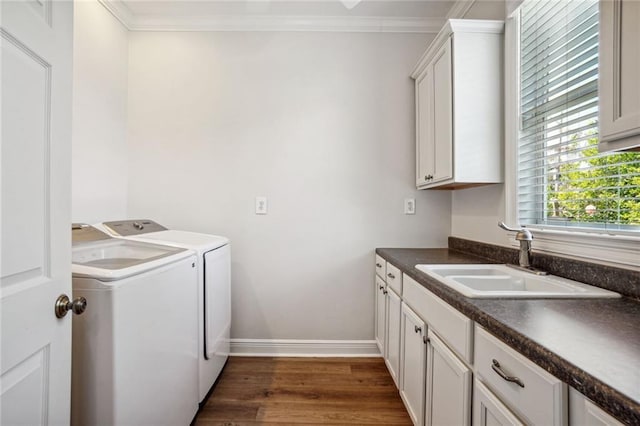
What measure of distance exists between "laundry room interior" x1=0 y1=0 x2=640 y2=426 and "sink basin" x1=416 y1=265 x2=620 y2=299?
10 millimetres

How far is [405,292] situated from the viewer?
5.42 feet

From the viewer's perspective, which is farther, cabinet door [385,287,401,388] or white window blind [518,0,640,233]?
cabinet door [385,287,401,388]

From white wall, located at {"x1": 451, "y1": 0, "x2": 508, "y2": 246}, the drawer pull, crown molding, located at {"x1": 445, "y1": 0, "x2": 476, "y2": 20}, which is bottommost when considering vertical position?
the drawer pull

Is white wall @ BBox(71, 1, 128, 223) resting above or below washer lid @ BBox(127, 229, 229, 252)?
above

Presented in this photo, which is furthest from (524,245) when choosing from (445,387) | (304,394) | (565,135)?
(304,394)

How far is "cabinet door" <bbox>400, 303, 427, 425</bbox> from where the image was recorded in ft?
4.56

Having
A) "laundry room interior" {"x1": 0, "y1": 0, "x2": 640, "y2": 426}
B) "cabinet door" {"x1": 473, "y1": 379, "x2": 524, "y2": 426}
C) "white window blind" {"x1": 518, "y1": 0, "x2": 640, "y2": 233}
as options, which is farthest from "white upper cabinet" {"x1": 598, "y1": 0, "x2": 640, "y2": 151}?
"cabinet door" {"x1": 473, "y1": 379, "x2": 524, "y2": 426}

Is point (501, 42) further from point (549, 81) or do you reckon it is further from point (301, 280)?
point (301, 280)

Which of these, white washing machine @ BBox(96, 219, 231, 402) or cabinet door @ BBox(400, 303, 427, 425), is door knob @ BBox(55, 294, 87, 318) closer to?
white washing machine @ BBox(96, 219, 231, 402)

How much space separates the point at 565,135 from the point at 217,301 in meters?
2.04

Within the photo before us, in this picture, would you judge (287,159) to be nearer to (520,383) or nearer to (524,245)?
(524,245)

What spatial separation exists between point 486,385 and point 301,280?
162 cm

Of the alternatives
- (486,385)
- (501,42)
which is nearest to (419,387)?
(486,385)

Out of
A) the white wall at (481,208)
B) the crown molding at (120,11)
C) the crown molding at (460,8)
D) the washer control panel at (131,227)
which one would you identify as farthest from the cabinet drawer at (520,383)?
the crown molding at (120,11)
